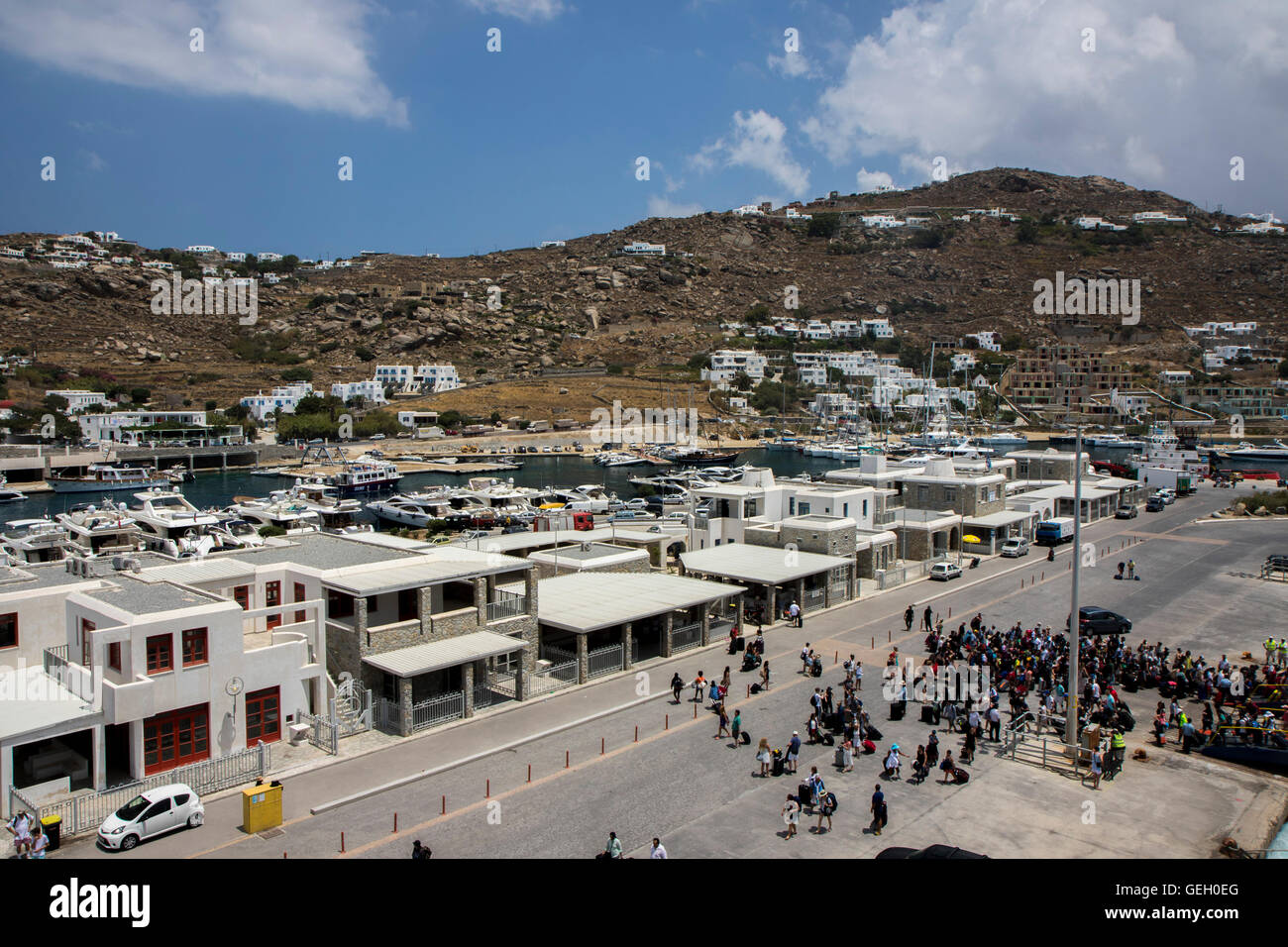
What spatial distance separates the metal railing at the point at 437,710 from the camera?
23.0m

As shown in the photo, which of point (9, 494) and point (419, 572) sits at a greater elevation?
point (419, 572)

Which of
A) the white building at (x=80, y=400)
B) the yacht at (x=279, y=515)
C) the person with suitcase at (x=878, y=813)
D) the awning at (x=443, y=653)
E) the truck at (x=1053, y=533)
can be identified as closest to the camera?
the person with suitcase at (x=878, y=813)

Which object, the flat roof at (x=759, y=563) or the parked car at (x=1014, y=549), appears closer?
the flat roof at (x=759, y=563)

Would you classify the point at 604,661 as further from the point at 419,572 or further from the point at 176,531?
the point at 176,531

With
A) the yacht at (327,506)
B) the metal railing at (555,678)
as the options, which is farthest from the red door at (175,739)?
the yacht at (327,506)

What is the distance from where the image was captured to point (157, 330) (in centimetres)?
18562

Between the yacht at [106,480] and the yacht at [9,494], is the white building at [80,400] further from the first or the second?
the yacht at [9,494]

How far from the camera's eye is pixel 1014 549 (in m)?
48.3

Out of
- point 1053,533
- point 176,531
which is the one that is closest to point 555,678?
point 176,531

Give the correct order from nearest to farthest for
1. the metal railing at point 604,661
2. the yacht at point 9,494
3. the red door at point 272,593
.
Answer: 1. the red door at point 272,593
2. the metal railing at point 604,661
3. the yacht at point 9,494

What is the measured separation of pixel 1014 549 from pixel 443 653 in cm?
3557

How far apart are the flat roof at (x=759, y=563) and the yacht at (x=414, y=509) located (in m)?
40.3

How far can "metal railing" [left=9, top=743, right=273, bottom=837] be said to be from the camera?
56.7 ft
